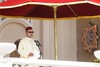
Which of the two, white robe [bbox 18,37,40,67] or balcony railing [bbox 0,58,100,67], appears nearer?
balcony railing [bbox 0,58,100,67]

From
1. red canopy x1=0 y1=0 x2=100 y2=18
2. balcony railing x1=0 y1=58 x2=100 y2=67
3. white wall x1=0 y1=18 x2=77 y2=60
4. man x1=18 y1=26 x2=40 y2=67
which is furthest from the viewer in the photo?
white wall x1=0 y1=18 x2=77 y2=60

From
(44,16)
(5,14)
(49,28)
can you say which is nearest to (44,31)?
(49,28)

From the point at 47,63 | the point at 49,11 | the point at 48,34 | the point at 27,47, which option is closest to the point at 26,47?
the point at 27,47

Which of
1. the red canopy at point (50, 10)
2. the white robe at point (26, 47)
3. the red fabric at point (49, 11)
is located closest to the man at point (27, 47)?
the white robe at point (26, 47)

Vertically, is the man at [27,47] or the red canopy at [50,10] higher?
the red canopy at [50,10]

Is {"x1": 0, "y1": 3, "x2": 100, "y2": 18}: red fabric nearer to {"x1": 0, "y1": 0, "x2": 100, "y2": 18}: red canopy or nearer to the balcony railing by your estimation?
{"x1": 0, "y1": 0, "x2": 100, "y2": 18}: red canopy

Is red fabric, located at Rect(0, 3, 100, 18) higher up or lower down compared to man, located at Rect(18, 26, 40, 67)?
higher up

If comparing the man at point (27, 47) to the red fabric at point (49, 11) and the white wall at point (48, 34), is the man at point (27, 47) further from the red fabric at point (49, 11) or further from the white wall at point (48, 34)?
the white wall at point (48, 34)

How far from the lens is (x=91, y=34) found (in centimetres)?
977

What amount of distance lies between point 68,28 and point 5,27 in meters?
2.12

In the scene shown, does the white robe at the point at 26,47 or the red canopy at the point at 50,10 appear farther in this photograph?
the red canopy at the point at 50,10

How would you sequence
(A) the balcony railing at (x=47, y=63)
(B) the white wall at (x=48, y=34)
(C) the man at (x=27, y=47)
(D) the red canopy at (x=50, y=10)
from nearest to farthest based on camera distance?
1. (A) the balcony railing at (x=47, y=63)
2. (C) the man at (x=27, y=47)
3. (D) the red canopy at (x=50, y=10)
4. (B) the white wall at (x=48, y=34)

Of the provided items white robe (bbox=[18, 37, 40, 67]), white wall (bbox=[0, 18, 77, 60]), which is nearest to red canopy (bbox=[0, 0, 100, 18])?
white robe (bbox=[18, 37, 40, 67])

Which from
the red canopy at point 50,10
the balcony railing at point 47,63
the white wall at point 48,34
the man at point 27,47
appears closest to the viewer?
the balcony railing at point 47,63
